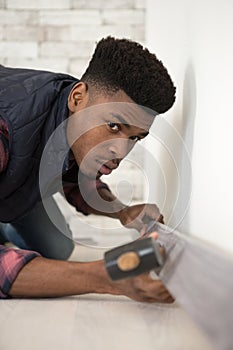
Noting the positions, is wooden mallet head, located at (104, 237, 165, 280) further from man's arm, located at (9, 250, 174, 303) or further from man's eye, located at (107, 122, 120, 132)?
man's eye, located at (107, 122, 120, 132)

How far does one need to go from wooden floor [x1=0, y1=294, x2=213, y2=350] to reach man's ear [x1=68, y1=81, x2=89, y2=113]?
330 mm

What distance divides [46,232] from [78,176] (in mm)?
363

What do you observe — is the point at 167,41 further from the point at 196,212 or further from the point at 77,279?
the point at 77,279

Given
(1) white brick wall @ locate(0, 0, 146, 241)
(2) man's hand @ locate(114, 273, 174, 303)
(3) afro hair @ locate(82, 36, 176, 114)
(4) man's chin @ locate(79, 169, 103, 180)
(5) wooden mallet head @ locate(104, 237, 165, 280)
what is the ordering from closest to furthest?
(5) wooden mallet head @ locate(104, 237, 165, 280) < (2) man's hand @ locate(114, 273, 174, 303) < (3) afro hair @ locate(82, 36, 176, 114) < (4) man's chin @ locate(79, 169, 103, 180) < (1) white brick wall @ locate(0, 0, 146, 241)

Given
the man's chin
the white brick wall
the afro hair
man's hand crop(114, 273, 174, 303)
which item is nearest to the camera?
man's hand crop(114, 273, 174, 303)

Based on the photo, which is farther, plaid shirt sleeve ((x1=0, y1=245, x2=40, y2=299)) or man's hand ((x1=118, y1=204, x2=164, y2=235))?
man's hand ((x1=118, y1=204, x2=164, y2=235))

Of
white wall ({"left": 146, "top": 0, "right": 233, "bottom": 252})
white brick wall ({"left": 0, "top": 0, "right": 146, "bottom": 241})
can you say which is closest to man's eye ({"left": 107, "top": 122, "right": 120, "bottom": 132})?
white wall ({"left": 146, "top": 0, "right": 233, "bottom": 252})

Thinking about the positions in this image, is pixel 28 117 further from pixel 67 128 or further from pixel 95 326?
pixel 95 326

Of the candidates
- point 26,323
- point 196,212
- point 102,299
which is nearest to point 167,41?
point 196,212

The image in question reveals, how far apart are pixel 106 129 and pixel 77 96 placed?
3.6 inches

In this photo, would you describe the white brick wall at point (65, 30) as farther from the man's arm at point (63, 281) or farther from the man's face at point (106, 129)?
the man's arm at point (63, 281)

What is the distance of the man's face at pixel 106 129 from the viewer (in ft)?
2.76

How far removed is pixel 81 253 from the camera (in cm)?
148

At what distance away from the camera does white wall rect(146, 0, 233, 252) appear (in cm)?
71
